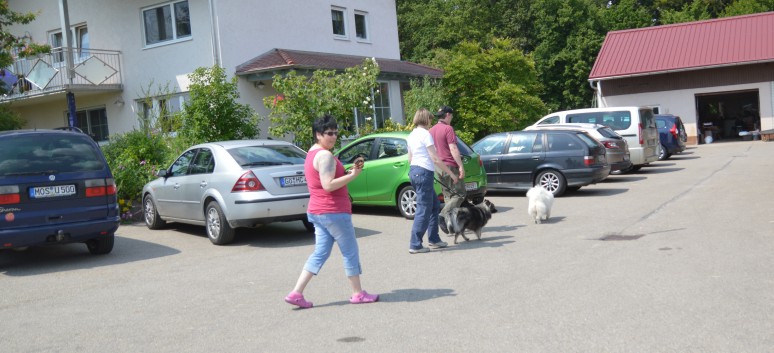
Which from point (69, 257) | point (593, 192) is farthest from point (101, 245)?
point (593, 192)

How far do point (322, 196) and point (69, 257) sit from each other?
5.91 metres

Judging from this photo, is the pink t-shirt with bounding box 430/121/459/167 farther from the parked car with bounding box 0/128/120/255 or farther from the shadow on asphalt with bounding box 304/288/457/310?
the parked car with bounding box 0/128/120/255

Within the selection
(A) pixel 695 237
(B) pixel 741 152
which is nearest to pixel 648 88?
(B) pixel 741 152

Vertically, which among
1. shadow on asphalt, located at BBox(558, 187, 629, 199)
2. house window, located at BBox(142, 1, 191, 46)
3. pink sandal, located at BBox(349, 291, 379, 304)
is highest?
house window, located at BBox(142, 1, 191, 46)

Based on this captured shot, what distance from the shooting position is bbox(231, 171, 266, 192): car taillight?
10.5 m

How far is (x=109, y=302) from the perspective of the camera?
7.48m

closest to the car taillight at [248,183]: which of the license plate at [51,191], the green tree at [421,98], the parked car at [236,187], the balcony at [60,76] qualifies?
the parked car at [236,187]

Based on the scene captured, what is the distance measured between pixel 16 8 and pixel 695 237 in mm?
25120

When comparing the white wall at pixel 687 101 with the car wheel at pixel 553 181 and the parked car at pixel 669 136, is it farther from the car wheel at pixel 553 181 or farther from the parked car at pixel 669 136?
the car wheel at pixel 553 181

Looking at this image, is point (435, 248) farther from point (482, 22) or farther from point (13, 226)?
point (482, 22)

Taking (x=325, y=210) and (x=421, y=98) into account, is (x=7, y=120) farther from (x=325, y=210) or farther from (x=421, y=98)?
(x=325, y=210)

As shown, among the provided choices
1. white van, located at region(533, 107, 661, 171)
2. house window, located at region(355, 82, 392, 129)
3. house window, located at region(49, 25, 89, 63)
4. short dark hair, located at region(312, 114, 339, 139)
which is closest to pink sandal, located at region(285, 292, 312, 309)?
short dark hair, located at region(312, 114, 339, 139)

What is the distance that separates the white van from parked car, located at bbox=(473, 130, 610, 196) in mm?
4629

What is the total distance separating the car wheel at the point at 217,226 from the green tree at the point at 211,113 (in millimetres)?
6282
